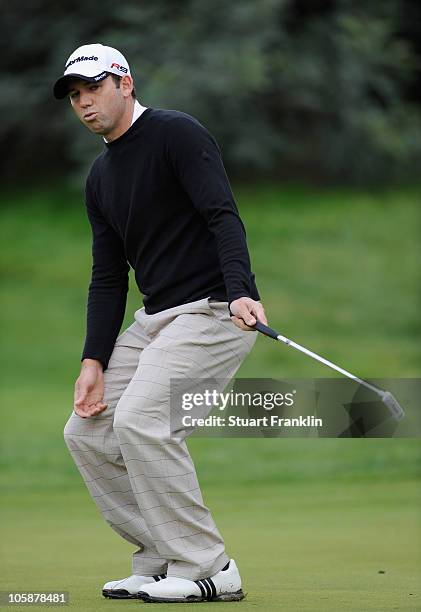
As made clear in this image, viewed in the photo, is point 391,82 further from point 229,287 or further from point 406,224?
point 229,287

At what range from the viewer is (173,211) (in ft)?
14.1

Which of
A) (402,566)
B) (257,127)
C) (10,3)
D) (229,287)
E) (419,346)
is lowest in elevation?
(402,566)

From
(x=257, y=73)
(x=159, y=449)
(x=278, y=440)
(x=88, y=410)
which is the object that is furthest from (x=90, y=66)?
(x=257, y=73)

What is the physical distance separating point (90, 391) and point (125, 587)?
0.65m

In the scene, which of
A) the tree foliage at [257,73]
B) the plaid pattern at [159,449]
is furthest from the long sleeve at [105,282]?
the tree foliage at [257,73]

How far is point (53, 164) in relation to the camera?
23484 mm

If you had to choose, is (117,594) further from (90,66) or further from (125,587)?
(90,66)

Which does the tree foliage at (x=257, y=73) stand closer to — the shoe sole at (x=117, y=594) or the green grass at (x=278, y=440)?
the green grass at (x=278, y=440)

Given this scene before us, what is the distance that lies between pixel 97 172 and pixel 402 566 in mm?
1898

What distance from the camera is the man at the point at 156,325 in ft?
13.5

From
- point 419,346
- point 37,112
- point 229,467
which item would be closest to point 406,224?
point 419,346

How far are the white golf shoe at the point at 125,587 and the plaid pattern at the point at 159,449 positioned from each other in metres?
0.05

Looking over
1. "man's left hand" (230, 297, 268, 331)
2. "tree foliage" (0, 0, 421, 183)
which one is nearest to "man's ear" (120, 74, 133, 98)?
"man's left hand" (230, 297, 268, 331)

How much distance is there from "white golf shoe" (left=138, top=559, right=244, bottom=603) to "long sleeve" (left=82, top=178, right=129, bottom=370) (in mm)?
849
